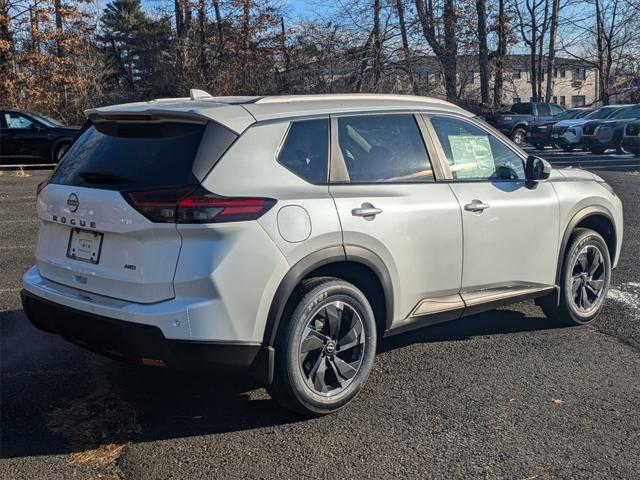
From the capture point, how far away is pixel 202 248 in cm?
341

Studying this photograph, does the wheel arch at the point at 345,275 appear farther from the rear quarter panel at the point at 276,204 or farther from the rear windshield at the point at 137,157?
the rear windshield at the point at 137,157

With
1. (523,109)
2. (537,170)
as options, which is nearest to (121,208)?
(537,170)

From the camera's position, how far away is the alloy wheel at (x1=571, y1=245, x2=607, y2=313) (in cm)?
555

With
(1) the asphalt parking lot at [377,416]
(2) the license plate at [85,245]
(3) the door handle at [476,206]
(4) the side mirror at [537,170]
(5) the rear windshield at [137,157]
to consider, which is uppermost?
(5) the rear windshield at [137,157]

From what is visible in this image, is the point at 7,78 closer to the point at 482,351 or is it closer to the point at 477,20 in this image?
the point at 477,20

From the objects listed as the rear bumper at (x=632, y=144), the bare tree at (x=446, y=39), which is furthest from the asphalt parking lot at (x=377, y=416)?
the bare tree at (x=446, y=39)

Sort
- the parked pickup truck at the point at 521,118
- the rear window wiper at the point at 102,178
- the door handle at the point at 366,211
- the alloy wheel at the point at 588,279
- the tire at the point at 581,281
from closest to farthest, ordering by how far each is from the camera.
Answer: the rear window wiper at the point at 102,178 < the door handle at the point at 366,211 < the tire at the point at 581,281 < the alloy wheel at the point at 588,279 < the parked pickup truck at the point at 521,118

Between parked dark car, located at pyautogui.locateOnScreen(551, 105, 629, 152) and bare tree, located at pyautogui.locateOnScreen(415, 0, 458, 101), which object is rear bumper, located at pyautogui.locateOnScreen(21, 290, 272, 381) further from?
bare tree, located at pyautogui.locateOnScreen(415, 0, 458, 101)

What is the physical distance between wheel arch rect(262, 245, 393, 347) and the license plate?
100cm

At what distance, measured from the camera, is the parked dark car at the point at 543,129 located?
27.2m

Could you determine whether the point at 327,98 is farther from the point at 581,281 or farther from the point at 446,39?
the point at 446,39

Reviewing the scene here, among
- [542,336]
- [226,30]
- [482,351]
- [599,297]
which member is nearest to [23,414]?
[482,351]

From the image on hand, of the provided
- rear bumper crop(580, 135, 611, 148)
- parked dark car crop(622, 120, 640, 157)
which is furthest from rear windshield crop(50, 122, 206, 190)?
rear bumper crop(580, 135, 611, 148)

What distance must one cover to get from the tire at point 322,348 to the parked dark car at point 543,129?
80.4 feet
